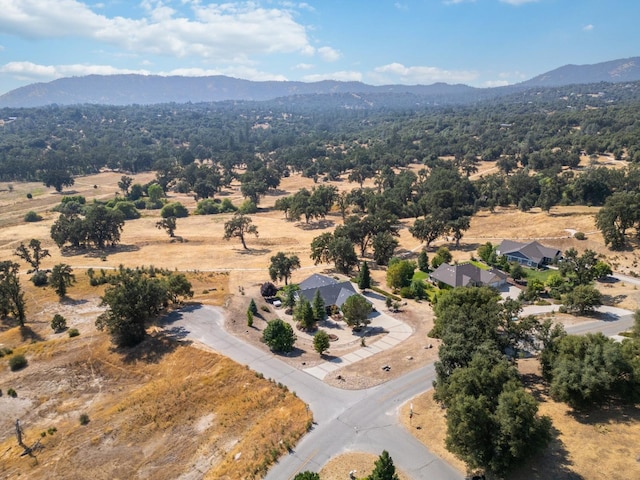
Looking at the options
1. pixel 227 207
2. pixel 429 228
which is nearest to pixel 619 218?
pixel 429 228

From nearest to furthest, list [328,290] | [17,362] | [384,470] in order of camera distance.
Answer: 1. [384,470]
2. [17,362]
3. [328,290]

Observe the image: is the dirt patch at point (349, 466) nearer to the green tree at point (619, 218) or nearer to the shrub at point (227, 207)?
the green tree at point (619, 218)

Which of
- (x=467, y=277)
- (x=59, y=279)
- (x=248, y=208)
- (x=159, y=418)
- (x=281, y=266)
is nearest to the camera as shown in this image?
(x=159, y=418)

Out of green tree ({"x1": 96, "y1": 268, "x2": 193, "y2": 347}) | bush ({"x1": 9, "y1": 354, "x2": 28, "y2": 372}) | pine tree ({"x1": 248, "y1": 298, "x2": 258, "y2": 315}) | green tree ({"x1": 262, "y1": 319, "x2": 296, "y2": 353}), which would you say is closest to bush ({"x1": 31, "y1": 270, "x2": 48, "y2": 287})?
bush ({"x1": 9, "y1": 354, "x2": 28, "y2": 372})

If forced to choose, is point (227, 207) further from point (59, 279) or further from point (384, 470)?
point (384, 470)

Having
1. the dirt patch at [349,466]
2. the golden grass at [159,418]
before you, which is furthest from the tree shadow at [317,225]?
the dirt patch at [349,466]

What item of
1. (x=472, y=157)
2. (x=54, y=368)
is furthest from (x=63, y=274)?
(x=472, y=157)
